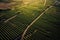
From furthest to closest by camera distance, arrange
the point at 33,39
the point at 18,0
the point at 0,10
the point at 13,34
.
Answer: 1. the point at 18,0
2. the point at 0,10
3. the point at 13,34
4. the point at 33,39

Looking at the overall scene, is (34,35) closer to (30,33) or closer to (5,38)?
(30,33)

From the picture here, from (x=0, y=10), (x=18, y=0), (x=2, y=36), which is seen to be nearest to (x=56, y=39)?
(x=2, y=36)

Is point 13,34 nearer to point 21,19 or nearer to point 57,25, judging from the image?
point 21,19

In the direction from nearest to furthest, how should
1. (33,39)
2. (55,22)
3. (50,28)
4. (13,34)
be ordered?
(33,39), (13,34), (50,28), (55,22)

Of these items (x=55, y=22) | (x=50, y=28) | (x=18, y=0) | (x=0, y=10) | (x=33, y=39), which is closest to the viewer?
(x=33, y=39)

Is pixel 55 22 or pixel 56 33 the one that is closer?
pixel 56 33

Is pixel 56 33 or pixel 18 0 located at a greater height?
pixel 56 33

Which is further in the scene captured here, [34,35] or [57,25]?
[57,25]

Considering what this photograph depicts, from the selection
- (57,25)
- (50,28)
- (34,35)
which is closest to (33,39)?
(34,35)

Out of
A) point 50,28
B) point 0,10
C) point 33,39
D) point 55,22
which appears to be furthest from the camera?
point 0,10
